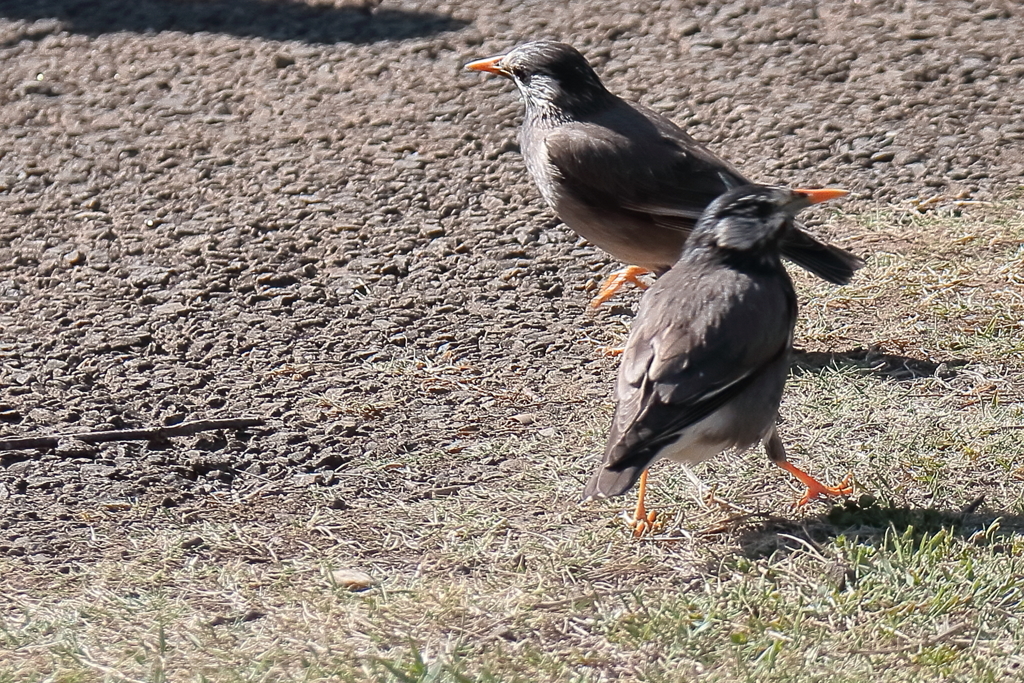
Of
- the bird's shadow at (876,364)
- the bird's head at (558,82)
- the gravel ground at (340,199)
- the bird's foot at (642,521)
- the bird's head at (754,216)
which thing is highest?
the bird's head at (754,216)

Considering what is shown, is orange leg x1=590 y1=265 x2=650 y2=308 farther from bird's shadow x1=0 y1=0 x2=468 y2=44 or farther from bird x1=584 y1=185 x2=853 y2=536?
bird's shadow x1=0 y1=0 x2=468 y2=44

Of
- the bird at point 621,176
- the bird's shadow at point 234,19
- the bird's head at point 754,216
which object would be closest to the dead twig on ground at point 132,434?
the bird at point 621,176

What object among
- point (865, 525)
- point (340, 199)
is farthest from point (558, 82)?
point (865, 525)

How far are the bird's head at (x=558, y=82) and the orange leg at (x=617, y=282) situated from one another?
808mm

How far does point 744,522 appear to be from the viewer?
4414mm

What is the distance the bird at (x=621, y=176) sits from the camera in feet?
20.0

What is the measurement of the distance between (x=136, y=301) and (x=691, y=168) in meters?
2.64

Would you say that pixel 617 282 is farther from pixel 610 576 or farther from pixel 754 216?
pixel 610 576

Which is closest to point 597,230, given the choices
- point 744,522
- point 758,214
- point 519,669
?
point 758,214

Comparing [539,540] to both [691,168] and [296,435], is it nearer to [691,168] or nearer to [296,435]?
[296,435]

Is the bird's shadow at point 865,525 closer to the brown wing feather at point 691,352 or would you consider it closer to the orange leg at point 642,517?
the orange leg at point 642,517

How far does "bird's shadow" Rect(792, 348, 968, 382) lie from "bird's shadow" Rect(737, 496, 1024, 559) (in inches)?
41.7

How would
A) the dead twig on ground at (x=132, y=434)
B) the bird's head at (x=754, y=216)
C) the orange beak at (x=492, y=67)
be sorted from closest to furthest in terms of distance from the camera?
1. the bird's head at (x=754, y=216)
2. the dead twig on ground at (x=132, y=434)
3. the orange beak at (x=492, y=67)

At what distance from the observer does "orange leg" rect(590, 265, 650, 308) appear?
6.31 m
